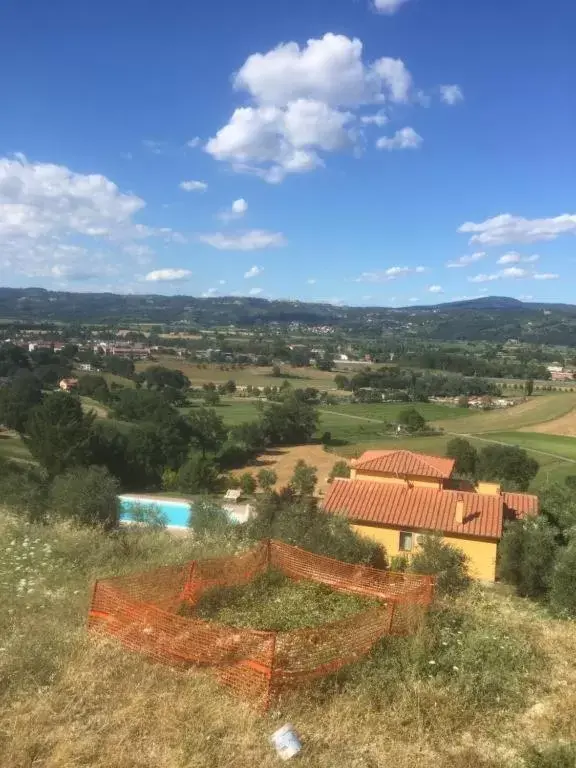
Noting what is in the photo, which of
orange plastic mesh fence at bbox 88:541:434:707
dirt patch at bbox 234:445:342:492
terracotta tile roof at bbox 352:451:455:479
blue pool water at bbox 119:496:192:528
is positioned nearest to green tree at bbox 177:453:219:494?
dirt patch at bbox 234:445:342:492

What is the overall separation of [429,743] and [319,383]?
105 metres

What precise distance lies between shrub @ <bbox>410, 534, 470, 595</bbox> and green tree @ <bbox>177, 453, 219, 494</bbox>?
26425mm

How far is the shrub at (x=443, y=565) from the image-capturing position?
12.1 metres

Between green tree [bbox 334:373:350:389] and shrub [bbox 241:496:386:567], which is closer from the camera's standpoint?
shrub [bbox 241:496:386:567]

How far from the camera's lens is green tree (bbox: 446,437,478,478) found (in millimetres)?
42625

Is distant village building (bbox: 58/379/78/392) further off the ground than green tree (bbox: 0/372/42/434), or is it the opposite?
green tree (bbox: 0/372/42/434)

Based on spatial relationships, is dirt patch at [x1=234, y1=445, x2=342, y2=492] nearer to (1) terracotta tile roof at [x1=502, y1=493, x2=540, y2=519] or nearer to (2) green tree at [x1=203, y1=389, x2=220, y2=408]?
(1) terracotta tile roof at [x1=502, y1=493, x2=540, y2=519]

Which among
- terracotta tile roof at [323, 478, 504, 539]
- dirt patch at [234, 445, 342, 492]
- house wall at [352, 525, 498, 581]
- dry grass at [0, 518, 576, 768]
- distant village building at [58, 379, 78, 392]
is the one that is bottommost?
dirt patch at [234, 445, 342, 492]

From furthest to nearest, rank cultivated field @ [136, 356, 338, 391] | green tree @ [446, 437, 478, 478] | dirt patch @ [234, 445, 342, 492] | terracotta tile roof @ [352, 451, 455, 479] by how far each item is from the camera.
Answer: cultivated field @ [136, 356, 338, 391], dirt patch @ [234, 445, 342, 492], green tree @ [446, 437, 478, 478], terracotta tile roof @ [352, 451, 455, 479]

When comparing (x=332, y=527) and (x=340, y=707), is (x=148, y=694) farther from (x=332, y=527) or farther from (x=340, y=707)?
(x=332, y=527)

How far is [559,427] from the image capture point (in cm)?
6556

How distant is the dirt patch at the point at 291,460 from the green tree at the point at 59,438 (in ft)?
43.5

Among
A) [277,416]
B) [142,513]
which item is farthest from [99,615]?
[277,416]

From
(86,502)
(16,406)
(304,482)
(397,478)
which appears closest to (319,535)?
(397,478)
